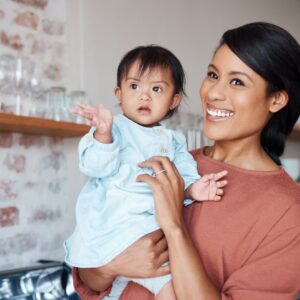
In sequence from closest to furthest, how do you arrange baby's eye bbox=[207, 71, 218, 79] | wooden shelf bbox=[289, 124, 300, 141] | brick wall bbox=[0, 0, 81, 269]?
baby's eye bbox=[207, 71, 218, 79] → brick wall bbox=[0, 0, 81, 269] → wooden shelf bbox=[289, 124, 300, 141]

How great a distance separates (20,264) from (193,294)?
4.48 ft

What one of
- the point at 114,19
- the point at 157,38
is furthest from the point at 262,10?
the point at 114,19

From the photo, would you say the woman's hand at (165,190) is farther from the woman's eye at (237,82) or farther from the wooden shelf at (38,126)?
the wooden shelf at (38,126)

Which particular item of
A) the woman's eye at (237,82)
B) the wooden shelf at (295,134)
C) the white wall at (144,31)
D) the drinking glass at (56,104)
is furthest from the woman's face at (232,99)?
the wooden shelf at (295,134)

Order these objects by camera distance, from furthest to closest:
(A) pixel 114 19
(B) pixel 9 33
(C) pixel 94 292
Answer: (A) pixel 114 19 < (B) pixel 9 33 < (C) pixel 94 292

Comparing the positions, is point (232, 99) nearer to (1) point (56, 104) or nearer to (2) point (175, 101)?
(2) point (175, 101)

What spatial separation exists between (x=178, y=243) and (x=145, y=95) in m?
0.44

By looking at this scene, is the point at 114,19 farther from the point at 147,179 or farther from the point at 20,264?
the point at 147,179

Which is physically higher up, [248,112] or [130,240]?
[248,112]

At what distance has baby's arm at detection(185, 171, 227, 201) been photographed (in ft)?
4.19

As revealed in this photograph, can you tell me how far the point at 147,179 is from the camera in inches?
49.1

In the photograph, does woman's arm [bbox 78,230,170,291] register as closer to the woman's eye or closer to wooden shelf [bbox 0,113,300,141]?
the woman's eye

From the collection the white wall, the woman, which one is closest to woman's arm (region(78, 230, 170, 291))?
the woman

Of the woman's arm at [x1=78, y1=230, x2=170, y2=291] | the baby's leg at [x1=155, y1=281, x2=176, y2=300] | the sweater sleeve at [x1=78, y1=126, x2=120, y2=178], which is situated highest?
the sweater sleeve at [x1=78, y1=126, x2=120, y2=178]
